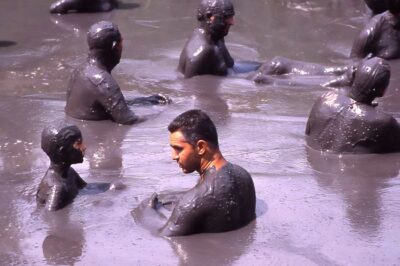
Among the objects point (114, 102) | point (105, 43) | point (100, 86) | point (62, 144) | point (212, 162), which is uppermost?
point (212, 162)

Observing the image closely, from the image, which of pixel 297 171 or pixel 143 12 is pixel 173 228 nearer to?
pixel 297 171

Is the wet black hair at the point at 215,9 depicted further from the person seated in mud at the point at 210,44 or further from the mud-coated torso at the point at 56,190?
the mud-coated torso at the point at 56,190

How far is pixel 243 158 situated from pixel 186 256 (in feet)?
5.77

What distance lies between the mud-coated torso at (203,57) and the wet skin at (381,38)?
1.61m

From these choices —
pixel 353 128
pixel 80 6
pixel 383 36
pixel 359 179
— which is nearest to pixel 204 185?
pixel 359 179

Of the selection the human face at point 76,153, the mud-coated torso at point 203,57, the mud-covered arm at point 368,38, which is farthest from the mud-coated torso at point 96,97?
the mud-covered arm at point 368,38

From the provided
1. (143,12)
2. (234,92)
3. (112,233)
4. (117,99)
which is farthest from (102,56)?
(143,12)

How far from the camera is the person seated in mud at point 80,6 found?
12148 mm

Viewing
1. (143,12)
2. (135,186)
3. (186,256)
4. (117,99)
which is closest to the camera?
(186,256)

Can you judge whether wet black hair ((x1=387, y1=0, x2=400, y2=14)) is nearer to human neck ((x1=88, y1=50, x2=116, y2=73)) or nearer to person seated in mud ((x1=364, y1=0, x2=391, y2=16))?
person seated in mud ((x1=364, y1=0, x2=391, y2=16))

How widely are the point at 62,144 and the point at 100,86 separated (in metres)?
1.83

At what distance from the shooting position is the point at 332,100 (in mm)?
6832

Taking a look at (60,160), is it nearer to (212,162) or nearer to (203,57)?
(212,162)

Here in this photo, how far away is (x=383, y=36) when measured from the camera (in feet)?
30.8
